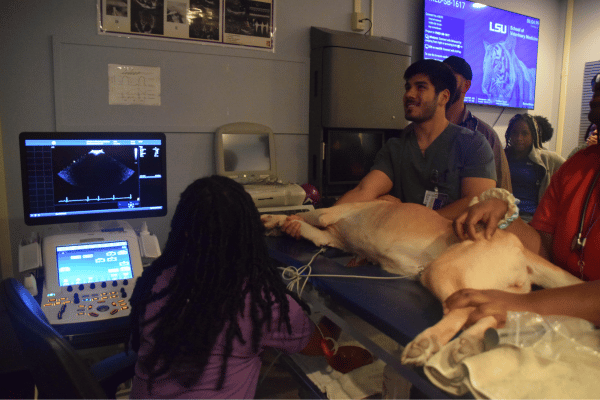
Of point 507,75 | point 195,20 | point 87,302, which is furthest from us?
point 507,75

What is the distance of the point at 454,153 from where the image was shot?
1756 mm

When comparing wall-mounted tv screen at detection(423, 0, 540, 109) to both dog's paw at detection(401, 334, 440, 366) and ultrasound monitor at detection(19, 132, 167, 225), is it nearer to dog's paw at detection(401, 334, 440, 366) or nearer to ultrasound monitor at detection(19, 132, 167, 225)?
ultrasound monitor at detection(19, 132, 167, 225)

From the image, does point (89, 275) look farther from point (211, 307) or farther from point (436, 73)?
point (436, 73)

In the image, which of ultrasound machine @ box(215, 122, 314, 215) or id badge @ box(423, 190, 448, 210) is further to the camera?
ultrasound machine @ box(215, 122, 314, 215)

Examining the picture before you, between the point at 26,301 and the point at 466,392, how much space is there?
76 cm

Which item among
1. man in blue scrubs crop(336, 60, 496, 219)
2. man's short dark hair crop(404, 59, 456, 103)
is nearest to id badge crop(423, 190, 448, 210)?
man in blue scrubs crop(336, 60, 496, 219)

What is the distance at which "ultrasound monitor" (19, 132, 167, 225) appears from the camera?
1431mm

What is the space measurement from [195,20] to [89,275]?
178cm

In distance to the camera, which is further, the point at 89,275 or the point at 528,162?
the point at 528,162

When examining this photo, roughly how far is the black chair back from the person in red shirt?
0.66 m

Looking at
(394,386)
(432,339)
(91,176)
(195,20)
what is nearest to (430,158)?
(394,386)

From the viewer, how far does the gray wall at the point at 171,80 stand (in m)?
2.16

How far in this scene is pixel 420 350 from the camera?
0.72m

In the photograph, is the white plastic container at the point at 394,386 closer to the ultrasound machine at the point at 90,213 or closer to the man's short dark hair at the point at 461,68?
the ultrasound machine at the point at 90,213
